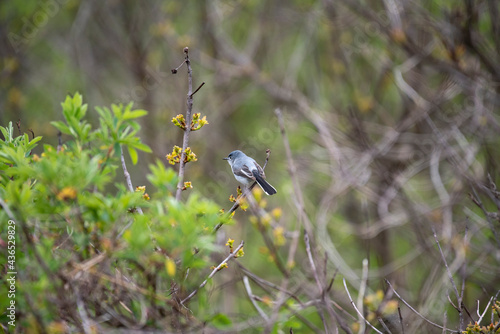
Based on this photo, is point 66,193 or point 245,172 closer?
point 66,193

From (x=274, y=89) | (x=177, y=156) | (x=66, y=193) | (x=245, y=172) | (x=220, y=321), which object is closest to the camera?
(x=66, y=193)

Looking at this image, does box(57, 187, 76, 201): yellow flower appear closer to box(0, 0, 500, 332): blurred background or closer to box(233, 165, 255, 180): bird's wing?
box(233, 165, 255, 180): bird's wing

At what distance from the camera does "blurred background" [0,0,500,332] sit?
23.7 feet

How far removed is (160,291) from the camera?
7.48 ft

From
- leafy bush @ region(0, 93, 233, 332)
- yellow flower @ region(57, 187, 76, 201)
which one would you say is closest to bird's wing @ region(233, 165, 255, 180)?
leafy bush @ region(0, 93, 233, 332)

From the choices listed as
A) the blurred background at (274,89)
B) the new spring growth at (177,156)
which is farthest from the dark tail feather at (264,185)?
the blurred background at (274,89)

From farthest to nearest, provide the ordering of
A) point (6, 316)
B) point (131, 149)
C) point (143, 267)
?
point (131, 149) < point (6, 316) < point (143, 267)

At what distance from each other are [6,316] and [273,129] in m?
7.12

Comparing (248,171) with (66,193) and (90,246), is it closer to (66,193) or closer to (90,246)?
(90,246)

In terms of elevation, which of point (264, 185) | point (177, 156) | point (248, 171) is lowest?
point (264, 185)

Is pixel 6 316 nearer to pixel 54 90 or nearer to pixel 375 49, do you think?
pixel 375 49

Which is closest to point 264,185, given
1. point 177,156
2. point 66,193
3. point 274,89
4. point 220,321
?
point 177,156

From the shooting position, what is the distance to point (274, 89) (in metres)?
8.17

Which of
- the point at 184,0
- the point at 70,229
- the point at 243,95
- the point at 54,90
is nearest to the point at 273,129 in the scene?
the point at 243,95
